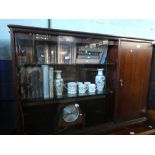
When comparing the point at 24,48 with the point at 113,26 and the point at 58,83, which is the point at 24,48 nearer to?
the point at 58,83

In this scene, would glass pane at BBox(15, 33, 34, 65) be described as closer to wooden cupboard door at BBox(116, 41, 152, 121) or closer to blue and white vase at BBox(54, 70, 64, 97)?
blue and white vase at BBox(54, 70, 64, 97)

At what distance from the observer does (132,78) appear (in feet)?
5.66

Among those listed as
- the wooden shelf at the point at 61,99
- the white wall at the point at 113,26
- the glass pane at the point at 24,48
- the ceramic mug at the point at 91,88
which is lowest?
the wooden shelf at the point at 61,99

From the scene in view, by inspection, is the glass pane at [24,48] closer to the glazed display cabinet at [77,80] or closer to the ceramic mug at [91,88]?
the glazed display cabinet at [77,80]

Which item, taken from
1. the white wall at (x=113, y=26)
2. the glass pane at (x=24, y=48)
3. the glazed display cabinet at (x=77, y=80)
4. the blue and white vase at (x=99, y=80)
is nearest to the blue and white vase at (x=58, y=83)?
the glazed display cabinet at (x=77, y=80)

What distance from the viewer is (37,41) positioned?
1338mm

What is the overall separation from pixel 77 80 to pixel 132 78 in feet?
2.25

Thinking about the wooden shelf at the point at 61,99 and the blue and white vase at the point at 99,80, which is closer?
the wooden shelf at the point at 61,99

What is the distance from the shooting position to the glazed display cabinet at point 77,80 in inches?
52.1

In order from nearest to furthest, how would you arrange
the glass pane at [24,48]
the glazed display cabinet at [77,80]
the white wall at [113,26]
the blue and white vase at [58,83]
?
the glass pane at [24,48] < the glazed display cabinet at [77,80] < the blue and white vase at [58,83] < the white wall at [113,26]

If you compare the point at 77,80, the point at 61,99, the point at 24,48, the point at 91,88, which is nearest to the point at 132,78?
the point at 91,88

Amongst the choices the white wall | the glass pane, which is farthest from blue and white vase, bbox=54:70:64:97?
the white wall

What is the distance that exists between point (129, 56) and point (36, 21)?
114 cm
